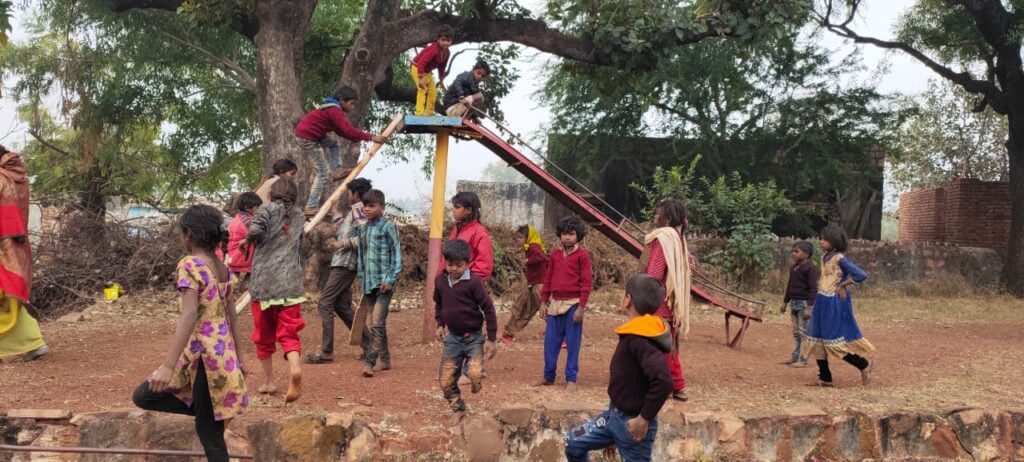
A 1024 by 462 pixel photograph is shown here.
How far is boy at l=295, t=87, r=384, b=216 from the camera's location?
7.63 meters

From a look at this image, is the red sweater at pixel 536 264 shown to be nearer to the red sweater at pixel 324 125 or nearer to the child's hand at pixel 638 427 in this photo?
the red sweater at pixel 324 125

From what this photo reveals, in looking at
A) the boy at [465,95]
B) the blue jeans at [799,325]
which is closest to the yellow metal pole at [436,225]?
the boy at [465,95]

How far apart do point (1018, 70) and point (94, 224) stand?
54.2 feet

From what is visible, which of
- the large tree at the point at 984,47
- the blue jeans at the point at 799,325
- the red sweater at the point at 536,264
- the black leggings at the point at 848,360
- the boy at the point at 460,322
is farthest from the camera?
the large tree at the point at 984,47

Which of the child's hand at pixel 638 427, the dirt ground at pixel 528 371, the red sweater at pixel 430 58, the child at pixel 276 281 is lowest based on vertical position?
the dirt ground at pixel 528 371

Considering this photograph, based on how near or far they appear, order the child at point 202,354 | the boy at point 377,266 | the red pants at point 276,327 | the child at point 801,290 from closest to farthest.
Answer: the child at point 202,354 → the red pants at point 276,327 → the boy at point 377,266 → the child at point 801,290

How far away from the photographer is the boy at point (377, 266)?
6402 mm

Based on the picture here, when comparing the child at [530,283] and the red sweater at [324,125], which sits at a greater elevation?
the red sweater at [324,125]

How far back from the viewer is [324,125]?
25.4 feet

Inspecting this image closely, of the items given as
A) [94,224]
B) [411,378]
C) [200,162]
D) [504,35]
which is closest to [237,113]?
[200,162]

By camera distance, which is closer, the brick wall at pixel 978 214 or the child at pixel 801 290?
the child at pixel 801 290

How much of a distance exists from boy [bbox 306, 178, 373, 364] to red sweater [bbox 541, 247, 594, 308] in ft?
5.30

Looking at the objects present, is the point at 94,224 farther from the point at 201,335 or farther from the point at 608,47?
the point at 201,335

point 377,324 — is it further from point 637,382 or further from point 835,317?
point 835,317
